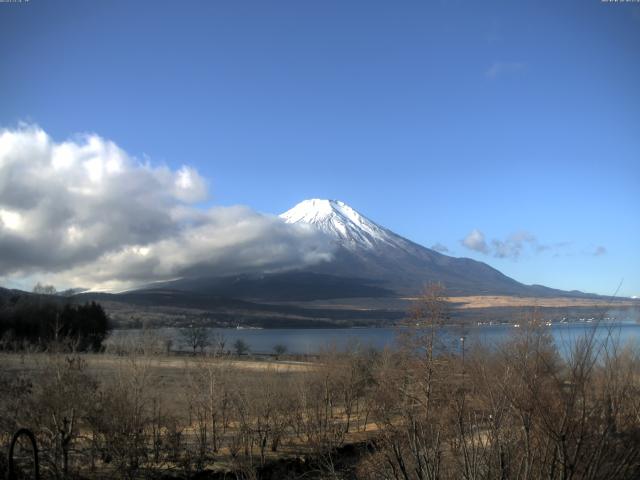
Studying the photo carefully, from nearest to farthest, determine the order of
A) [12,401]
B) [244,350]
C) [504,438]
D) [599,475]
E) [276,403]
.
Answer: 1. [599,475]
2. [504,438]
3. [12,401]
4. [276,403]
5. [244,350]

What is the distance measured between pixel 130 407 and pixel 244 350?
6485 cm

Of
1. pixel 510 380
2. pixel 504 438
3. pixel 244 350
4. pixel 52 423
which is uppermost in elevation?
pixel 510 380

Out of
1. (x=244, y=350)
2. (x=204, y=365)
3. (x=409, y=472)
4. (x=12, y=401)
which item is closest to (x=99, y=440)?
(x=12, y=401)

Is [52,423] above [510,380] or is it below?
below

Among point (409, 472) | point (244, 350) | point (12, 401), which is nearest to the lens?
point (409, 472)

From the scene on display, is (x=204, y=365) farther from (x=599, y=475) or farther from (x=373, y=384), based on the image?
(x=599, y=475)

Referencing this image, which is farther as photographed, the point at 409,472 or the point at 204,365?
the point at 204,365

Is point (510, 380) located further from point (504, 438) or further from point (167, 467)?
point (167, 467)

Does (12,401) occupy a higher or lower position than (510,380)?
lower

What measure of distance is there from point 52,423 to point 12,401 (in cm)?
127

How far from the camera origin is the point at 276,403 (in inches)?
871

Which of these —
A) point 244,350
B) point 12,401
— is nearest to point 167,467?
point 12,401

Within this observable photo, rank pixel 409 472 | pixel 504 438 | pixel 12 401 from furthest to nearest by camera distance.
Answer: pixel 12 401
pixel 409 472
pixel 504 438

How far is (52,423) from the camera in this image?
15.0m
